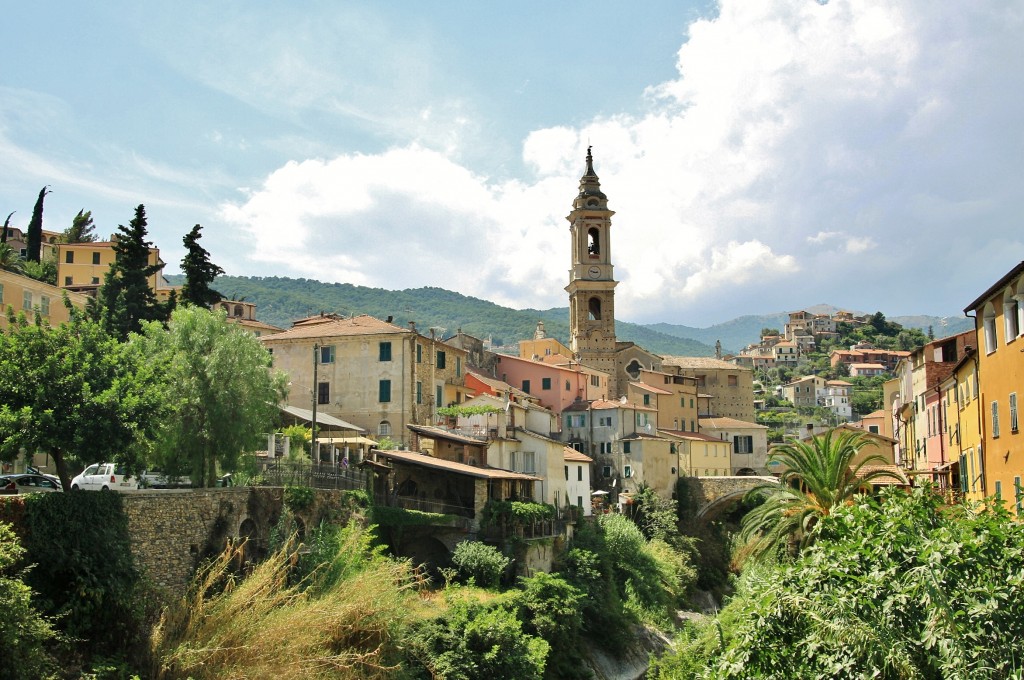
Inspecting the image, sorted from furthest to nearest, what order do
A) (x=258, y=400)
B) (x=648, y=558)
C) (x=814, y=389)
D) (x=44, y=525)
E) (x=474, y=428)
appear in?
1. (x=814, y=389)
2. (x=648, y=558)
3. (x=474, y=428)
4. (x=258, y=400)
5. (x=44, y=525)

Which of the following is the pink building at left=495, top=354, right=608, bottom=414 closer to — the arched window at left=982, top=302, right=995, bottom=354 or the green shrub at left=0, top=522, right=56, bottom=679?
the arched window at left=982, top=302, right=995, bottom=354

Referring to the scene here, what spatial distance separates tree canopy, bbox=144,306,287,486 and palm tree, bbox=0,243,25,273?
3559cm

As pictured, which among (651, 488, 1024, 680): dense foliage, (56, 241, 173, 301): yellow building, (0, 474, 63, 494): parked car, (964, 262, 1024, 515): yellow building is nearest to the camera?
(651, 488, 1024, 680): dense foliage

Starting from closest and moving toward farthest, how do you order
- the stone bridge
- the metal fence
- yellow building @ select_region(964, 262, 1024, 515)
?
1. yellow building @ select_region(964, 262, 1024, 515)
2. the metal fence
3. the stone bridge

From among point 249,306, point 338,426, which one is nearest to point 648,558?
point 338,426

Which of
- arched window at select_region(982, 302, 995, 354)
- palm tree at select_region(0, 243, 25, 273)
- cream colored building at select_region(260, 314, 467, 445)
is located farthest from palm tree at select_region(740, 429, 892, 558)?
palm tree at select_region(0, 243, 25, 273)

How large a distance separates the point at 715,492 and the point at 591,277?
31.7 m

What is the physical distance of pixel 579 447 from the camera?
7150cm

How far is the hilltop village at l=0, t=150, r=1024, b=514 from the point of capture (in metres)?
31.4

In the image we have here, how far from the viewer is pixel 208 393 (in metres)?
34.3

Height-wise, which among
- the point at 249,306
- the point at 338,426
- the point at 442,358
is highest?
the point at 249,306

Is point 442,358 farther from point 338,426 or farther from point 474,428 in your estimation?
point 338,426

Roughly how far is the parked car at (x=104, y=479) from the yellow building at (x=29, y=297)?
44.4ft

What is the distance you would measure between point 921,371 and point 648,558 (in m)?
19.3
